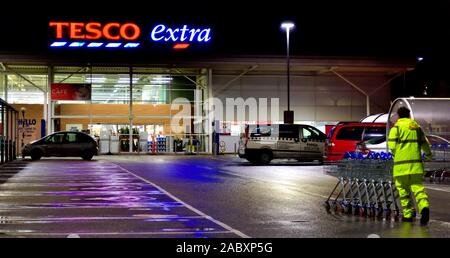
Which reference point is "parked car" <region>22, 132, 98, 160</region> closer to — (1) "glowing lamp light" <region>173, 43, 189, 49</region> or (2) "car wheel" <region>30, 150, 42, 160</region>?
(2) "car wheel" <region>30, 150, 42, 160</region>

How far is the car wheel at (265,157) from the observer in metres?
28.4

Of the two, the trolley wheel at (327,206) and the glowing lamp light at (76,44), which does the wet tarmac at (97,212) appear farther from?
the glowing lamp light at (76,44)

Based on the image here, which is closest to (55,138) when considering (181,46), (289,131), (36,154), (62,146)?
(62,146)

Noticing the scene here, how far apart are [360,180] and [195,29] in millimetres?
32769

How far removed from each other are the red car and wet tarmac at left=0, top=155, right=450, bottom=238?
4.99 metres

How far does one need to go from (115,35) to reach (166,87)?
18.5ft

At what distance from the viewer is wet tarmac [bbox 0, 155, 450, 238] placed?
9.27 m

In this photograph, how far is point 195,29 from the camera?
42875mm

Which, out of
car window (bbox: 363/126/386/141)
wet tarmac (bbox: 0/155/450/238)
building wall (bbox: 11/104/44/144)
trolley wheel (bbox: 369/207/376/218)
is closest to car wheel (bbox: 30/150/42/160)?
building wall (bbox: 11/104/44/144)

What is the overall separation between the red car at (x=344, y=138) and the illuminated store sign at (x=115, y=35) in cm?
1996

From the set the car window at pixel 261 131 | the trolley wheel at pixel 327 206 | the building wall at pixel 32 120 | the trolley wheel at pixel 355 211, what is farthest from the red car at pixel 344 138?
the building wall at pixel 32 120

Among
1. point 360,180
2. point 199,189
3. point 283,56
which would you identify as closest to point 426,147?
point 360,180

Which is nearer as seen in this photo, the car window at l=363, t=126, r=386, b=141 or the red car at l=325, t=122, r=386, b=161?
the car window at l=363, t=126, r=386, b=141
